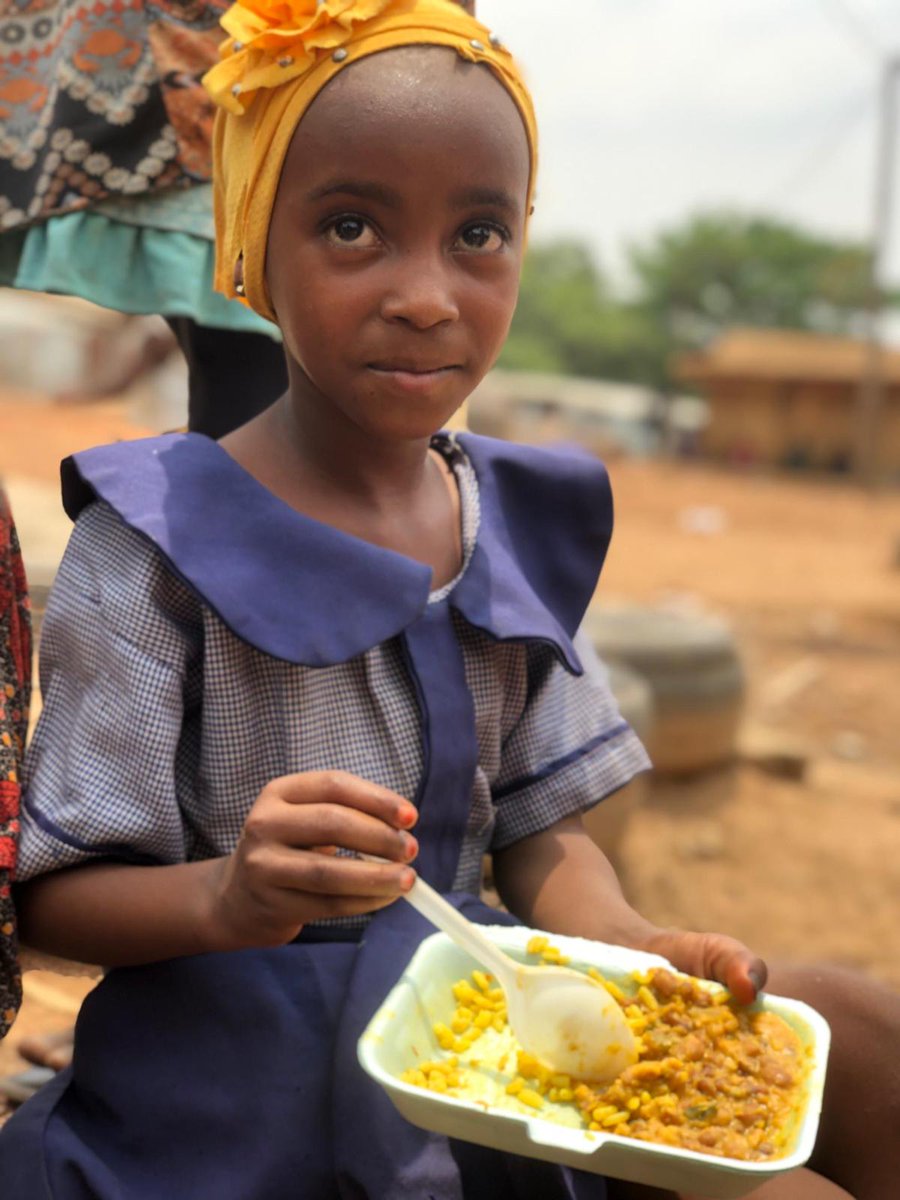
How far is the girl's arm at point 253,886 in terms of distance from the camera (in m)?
1.25

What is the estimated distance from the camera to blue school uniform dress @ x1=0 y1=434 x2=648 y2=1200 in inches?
53.1

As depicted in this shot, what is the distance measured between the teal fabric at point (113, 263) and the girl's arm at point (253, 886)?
3.22 feet

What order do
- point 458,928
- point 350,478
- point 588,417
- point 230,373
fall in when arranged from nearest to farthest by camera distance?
1. point 458,928
2. point 350,478
3. point 230,373
4. point 588,417

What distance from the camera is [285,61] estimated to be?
142 centimetres

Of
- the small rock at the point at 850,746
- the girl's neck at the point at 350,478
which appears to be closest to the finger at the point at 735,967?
the girl's neck at the point at 350,478

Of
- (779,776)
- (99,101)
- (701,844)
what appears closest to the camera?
(99,101)

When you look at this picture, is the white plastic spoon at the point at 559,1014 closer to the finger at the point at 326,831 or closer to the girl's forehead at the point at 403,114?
the finger at the point at 326,831

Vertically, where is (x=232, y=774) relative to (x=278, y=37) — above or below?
below

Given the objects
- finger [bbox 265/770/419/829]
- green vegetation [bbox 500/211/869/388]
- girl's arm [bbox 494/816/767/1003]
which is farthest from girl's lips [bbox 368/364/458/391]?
green vegetation [bbox 500/211/869/388]

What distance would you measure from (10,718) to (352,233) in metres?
0.62

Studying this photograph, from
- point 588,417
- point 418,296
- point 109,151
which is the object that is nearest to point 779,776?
point 109,151

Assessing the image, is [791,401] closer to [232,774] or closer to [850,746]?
[850,746]

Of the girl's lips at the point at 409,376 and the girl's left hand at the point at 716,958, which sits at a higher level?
the girl's lips at the point at 409,376

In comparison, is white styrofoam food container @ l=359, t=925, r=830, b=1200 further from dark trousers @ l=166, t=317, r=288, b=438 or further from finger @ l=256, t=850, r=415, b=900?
dark trousers @ l=166, t=317, r=288, b=438
